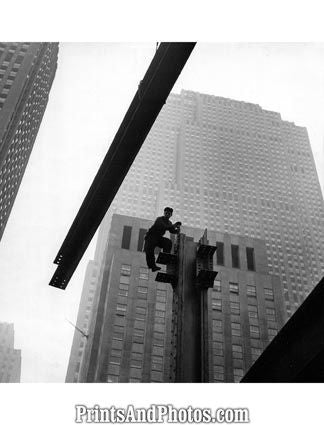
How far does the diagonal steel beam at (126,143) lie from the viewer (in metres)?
8.33

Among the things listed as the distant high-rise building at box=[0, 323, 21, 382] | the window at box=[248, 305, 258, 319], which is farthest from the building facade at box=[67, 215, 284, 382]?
the distant high-rise building at box=[0, 323, 21, 382]

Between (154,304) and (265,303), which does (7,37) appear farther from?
(265,303)

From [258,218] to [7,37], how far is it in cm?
18220

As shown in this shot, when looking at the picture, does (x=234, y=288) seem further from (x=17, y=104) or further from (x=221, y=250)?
(x=17, y=104)

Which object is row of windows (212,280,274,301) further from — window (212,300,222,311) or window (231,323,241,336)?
window (231,323,241,336)

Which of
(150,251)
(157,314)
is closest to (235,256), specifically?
(157,314)

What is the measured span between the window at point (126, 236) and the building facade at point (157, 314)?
0.23 metres

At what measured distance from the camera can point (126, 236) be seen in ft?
321

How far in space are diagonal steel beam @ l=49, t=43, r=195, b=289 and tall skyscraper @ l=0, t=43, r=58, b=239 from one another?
73.0m

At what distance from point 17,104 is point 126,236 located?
36364mm

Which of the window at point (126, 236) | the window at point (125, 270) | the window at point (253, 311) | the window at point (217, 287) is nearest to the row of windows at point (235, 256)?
the window at point (217, 287)

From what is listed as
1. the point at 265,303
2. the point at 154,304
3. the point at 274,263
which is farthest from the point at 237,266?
the point at 274,263

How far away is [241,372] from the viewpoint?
3310 inches

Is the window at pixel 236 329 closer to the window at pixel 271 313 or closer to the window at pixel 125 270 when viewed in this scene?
the window at pixel 271 313
